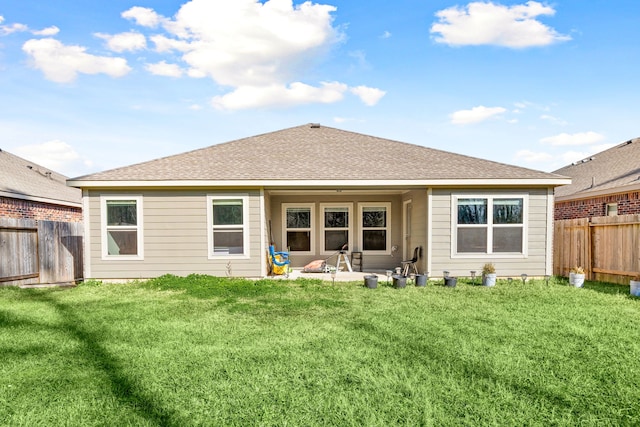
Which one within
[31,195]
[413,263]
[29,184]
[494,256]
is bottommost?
[413,263]

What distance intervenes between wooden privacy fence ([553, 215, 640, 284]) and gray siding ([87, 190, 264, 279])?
27.4ft

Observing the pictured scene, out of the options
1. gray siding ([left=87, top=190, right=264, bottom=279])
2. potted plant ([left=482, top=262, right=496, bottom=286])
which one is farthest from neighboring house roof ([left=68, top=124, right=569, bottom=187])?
potted plant ([left=482, top=262, right=496, bottom=286])

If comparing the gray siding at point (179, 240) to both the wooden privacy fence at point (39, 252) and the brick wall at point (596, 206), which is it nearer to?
the wooden privacy fence at point (39, 252)

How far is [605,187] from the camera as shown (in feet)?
38.5

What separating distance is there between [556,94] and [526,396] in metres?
12.1

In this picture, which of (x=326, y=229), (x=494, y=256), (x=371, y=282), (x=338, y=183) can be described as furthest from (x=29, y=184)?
(x=494, y=256)

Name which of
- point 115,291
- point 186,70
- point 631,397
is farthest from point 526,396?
point 186,70

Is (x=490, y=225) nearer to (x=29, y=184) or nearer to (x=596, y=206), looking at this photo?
(x=596, y=206)

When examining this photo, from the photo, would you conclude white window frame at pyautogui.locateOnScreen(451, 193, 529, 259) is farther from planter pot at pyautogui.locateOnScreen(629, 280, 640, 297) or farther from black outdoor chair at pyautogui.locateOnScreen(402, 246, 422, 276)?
planter pot at pyautogui.locateOnScreen(629, 280, 640, 297)

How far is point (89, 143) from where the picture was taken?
1375 cm

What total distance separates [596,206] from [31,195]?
18389 mm

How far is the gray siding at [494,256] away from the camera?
944cm

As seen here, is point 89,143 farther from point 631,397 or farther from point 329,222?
point 631,397

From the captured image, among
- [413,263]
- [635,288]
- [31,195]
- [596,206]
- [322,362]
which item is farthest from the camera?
[596,206]
